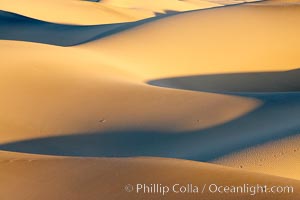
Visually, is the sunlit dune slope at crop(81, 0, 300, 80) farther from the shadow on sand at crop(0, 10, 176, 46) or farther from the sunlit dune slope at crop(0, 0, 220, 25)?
the sunlit dune slope at crop(0, 0, 220, 25)

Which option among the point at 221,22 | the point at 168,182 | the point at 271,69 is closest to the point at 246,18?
the point at 221,22

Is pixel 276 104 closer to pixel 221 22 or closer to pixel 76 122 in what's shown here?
pixel 76 122

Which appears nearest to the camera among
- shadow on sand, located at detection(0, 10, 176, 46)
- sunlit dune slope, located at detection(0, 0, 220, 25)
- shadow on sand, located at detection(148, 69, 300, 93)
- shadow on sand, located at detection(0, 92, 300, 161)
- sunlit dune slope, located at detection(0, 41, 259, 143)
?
shadow on sand, located at detection(0, 92, 300, 161)

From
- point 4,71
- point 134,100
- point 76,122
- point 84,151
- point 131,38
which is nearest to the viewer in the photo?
point 84,151

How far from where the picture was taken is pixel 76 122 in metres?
7.07

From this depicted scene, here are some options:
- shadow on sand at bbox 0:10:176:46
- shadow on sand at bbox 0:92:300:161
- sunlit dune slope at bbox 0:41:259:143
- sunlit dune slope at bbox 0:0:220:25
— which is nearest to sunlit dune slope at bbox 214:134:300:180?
shadow on sand at bbox 0:92:300:161

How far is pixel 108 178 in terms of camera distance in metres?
3.56

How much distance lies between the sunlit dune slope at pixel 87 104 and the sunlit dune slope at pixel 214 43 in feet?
8.76

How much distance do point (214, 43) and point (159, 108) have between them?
22.3 feet

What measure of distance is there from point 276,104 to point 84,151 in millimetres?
2574

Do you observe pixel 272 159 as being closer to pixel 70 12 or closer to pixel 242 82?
pixel 242 82

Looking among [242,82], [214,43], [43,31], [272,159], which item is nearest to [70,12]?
[43,31]

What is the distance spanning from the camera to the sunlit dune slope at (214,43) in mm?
12555

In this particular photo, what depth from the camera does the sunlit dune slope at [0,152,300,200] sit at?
3344mm
